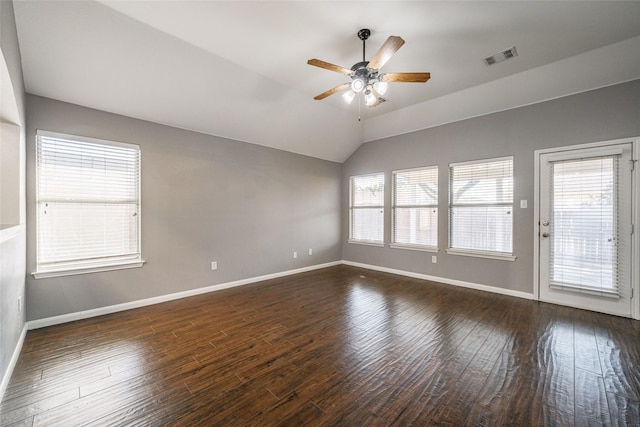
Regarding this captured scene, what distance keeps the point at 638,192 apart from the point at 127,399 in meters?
5.51

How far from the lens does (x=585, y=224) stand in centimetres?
334

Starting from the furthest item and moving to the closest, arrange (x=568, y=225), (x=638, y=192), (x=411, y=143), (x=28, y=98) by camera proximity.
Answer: (x=411, y=143), (x=568, y=225), (x=638, y=192), (x=28, y=98)

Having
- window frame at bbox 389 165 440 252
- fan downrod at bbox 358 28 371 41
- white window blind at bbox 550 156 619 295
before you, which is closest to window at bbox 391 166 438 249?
window frame at bbox 389 165 440 252

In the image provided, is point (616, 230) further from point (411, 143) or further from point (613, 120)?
point (411, 143)

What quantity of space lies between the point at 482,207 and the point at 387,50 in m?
3.20

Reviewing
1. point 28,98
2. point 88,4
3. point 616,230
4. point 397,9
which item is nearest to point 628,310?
point 616,230

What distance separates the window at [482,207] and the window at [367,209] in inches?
58.0

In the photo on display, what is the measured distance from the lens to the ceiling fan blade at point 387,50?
81.4 inches

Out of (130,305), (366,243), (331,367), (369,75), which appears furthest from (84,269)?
(366,243)

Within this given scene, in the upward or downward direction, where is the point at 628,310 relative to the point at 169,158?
downward

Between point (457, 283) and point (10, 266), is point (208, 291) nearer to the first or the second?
point (10, 266)

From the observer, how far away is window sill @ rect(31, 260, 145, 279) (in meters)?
2.76

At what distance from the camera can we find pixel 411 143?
196 inches

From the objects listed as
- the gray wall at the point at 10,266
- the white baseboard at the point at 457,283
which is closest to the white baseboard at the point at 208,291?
the white baseboard at the point at 457,283
